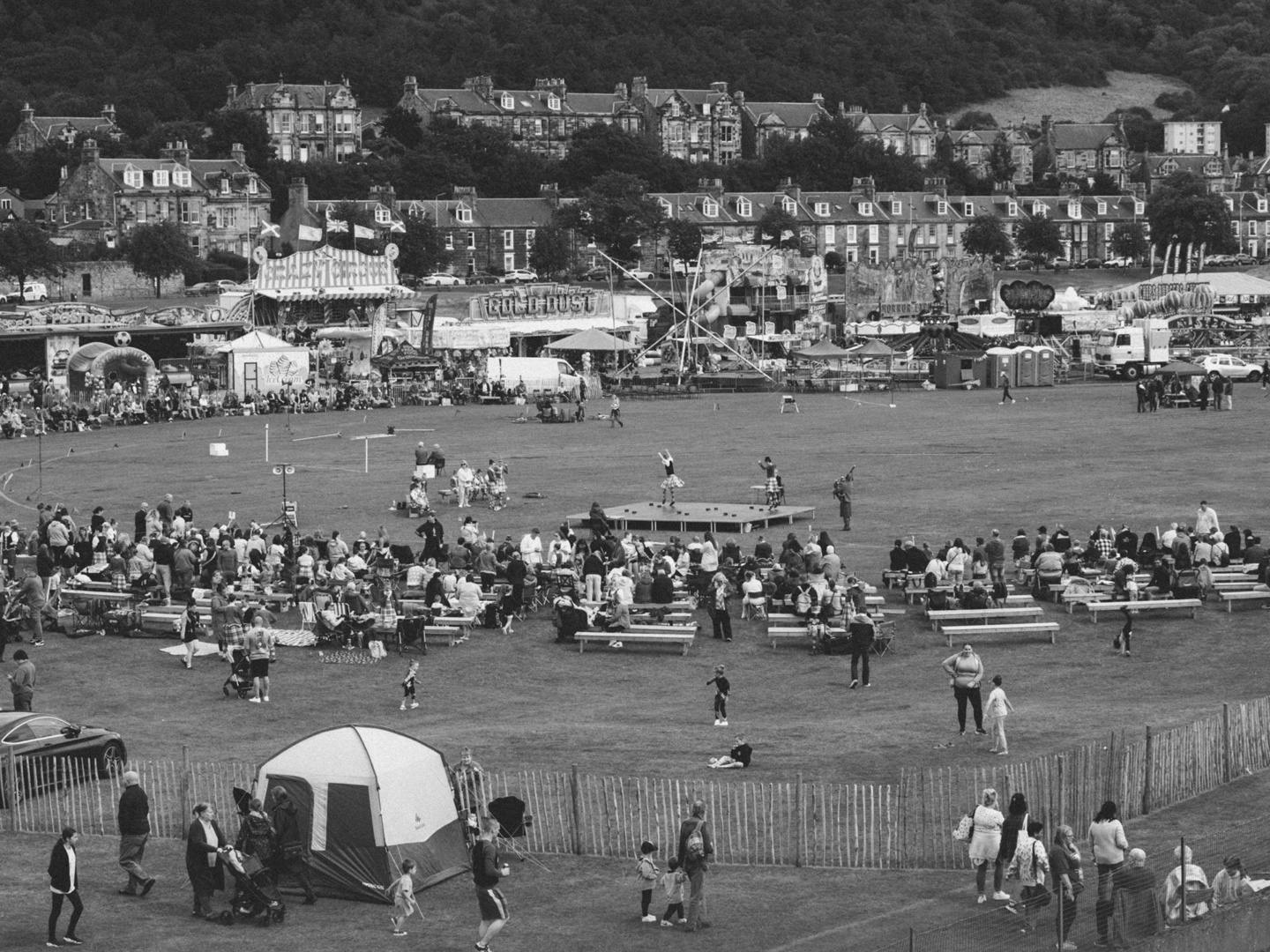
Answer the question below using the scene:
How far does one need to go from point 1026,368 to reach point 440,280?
178 ft

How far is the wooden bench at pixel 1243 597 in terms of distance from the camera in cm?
3095

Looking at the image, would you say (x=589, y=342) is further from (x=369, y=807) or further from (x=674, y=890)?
(x=674, y=890)

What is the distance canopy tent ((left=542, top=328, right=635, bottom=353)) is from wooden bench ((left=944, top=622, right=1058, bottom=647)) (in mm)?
56384

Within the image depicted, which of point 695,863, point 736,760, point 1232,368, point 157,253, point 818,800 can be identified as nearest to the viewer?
point 695,863

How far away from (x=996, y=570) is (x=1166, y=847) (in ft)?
44.3

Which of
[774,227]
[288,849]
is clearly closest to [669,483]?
[288,849]

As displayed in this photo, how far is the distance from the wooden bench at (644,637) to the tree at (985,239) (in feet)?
387

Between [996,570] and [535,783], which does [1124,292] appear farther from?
[535,783]

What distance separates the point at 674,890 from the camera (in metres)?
17.9

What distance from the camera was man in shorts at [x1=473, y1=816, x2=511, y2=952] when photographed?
16.9 meters

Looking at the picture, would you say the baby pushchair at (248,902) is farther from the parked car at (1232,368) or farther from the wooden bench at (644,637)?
the parked car at (1232,368)

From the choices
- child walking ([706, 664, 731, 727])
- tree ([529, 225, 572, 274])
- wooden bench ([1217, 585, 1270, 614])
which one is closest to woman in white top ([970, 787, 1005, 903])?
child walking ([706, 664, 731, 727])

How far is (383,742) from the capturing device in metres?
19.5

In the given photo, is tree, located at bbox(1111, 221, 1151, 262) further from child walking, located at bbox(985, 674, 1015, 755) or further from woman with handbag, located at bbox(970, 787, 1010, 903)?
woman with handbag, located at bbox(970, 787, 1010, 903)
